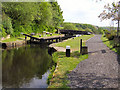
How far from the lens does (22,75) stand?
10344 mm

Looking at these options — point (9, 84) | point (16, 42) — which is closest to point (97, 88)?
point (9, 84)

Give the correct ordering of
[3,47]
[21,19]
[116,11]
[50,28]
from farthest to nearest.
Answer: [50,28] < [21,19] < [3,47] < [116,11]

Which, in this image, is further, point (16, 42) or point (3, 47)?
point (16, 42)

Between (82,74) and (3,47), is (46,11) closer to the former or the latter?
(3,47)

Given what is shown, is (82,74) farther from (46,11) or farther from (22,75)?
(46,11)

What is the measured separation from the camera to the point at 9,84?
874 centimetres

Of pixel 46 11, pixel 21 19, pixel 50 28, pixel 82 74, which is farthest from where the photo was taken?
pixel 50 28

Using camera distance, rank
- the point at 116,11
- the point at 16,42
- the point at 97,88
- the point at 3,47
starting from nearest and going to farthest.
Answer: the point at 97,88 < the point at 116,11 < the point at 3,47 < the point at 16,42

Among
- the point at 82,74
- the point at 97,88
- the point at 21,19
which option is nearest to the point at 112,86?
the point at 97,88

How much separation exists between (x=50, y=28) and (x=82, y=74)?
49.8 m

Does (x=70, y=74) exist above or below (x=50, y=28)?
below

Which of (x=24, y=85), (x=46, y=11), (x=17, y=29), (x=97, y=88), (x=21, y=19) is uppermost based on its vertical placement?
(x=46, y=11)

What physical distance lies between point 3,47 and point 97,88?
21.2 meters

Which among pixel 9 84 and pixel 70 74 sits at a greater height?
pixel 70 74
